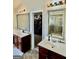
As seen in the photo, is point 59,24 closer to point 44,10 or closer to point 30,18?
point 44,10

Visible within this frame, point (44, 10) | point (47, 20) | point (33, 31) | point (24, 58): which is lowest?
point (24, 58)

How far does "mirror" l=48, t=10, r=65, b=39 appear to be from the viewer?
3.74m

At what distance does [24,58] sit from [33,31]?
1.21 meters

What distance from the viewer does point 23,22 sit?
6746mm

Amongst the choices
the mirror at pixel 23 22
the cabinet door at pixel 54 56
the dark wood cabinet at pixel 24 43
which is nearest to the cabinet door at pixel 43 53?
the cabinet door at pixel 54 56

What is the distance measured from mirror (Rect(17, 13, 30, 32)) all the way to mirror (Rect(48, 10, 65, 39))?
2002mm

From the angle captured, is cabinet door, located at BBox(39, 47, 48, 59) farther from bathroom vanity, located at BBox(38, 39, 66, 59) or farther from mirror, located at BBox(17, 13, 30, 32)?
mirror, located at BBox(17, 13, 30, 32)

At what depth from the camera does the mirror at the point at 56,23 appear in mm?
3744

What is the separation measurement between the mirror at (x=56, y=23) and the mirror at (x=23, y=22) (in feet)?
6.57

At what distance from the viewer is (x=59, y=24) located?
3.89 meters

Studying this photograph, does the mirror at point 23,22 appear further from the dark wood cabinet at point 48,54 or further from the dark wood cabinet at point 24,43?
the dark wood cabinet at point 48,54
